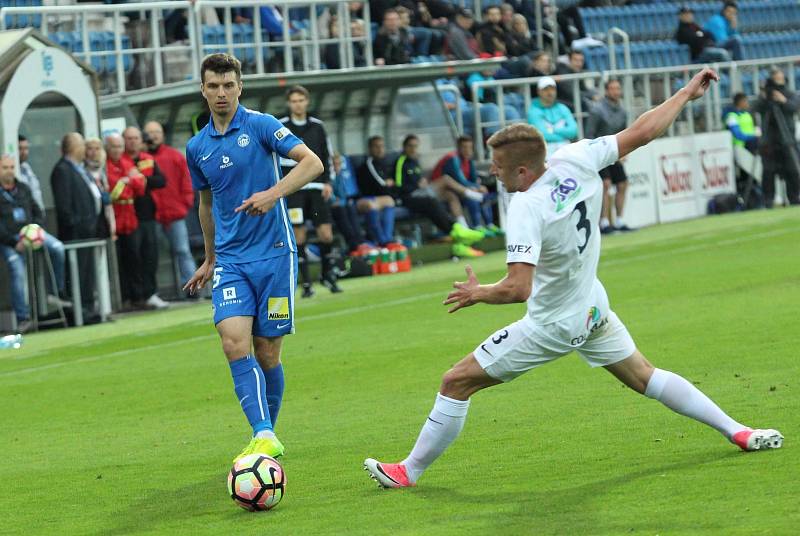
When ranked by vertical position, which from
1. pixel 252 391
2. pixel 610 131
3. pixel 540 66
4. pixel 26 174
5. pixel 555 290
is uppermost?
pixel 540 66

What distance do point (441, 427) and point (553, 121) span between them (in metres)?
15.7

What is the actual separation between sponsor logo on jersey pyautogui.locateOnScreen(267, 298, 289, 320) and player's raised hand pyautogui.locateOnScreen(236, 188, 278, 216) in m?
0.65

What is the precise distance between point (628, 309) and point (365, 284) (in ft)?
19.7

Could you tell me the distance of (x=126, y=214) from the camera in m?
18.7

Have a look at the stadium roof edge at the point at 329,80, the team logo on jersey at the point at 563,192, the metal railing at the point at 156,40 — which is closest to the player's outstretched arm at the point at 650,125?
the team logo on jersey at the point at 563,192

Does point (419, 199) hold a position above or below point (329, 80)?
below

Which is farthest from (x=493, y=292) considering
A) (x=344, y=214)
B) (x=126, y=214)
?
(x=344, y=214)

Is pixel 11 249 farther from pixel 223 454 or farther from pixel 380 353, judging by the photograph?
pixel 223 454

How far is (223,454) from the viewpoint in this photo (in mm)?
8773

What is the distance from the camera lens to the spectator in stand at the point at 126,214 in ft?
60.4

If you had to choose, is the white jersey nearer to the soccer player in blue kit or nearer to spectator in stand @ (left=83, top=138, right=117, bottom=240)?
the soccer player in blue kit

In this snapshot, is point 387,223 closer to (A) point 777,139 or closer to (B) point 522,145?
(A) point 777,139

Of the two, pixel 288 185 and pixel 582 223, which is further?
pixel 288 185

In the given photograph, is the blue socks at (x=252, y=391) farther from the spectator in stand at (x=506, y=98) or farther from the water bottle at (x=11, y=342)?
the spectator in stand at (x=506, y=98)
